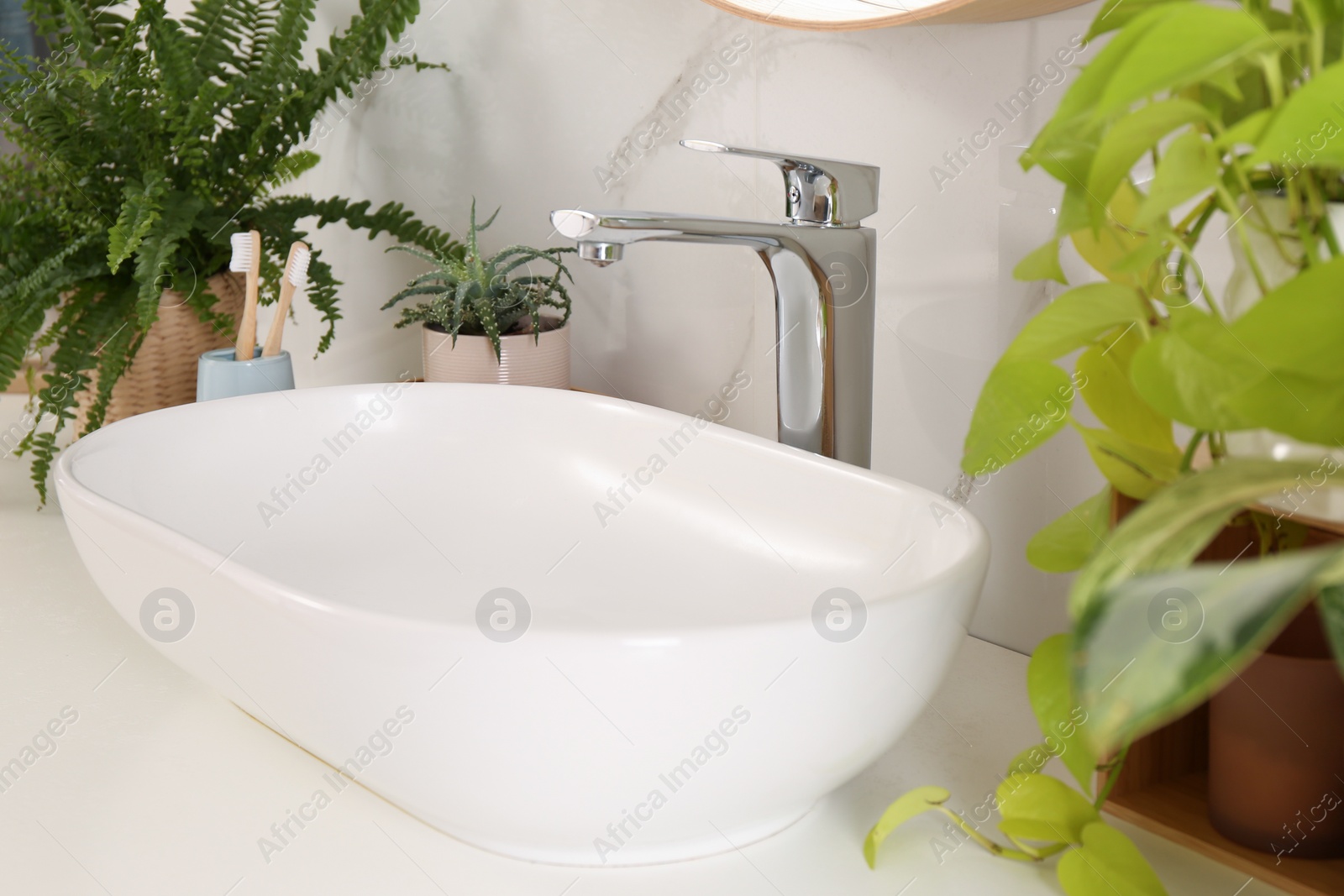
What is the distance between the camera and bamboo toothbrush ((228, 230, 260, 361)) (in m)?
0.91

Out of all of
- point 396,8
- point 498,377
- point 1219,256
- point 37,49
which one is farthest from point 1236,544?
point 37,49

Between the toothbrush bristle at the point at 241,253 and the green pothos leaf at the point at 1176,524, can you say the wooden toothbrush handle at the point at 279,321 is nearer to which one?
the toothbrush bristle at the point at 241,253

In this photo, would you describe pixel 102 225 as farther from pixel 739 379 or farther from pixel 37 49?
pixel 37 49

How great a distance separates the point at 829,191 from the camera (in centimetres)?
67

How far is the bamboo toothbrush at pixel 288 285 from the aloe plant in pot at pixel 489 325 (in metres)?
0.08

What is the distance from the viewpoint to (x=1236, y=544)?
442mm

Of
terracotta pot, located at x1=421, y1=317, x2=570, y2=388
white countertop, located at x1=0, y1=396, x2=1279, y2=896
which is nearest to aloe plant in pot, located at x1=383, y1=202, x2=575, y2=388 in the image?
terracotta pot, located at x1=421, y1=317, x2=570, y2=388

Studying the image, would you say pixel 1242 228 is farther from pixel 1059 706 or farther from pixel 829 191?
pixel 829 191

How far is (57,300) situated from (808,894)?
85 centimetres

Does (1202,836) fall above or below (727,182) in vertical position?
below

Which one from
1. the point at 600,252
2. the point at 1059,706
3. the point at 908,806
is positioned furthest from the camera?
the point at 600,252

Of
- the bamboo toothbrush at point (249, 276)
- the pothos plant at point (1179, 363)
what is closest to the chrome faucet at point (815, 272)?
the pothos plant at point (1179, 363)

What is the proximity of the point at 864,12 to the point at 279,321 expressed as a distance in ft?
1.82

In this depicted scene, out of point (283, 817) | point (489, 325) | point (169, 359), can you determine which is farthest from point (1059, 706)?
point (169, 359)
